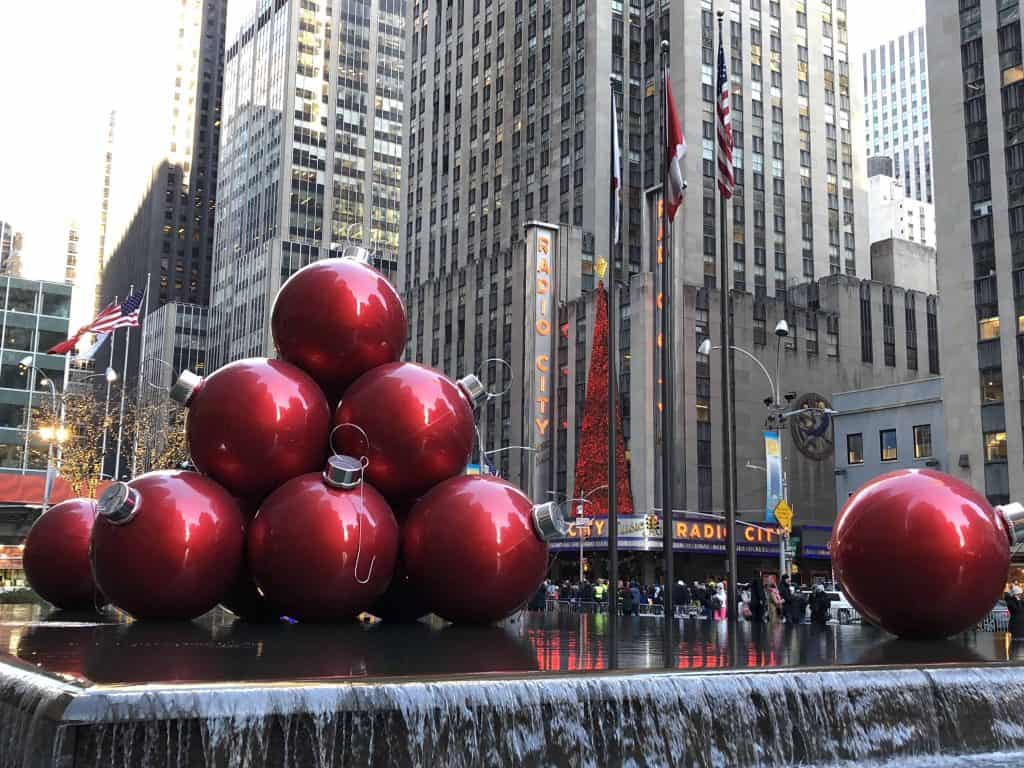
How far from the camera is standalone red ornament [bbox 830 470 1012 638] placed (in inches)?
510

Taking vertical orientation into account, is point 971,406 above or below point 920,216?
below

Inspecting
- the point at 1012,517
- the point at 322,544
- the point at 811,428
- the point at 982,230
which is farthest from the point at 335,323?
the point at 811,428

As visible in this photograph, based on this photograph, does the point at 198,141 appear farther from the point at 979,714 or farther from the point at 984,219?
the point at 979,714

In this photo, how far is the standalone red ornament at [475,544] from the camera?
13.4 m

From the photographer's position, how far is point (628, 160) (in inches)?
3211

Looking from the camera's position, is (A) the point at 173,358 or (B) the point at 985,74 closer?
(B) the point at 985,74

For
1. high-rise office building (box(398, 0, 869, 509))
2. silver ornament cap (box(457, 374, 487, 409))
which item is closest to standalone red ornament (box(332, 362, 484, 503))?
silver ornament cap (box(457, 374, 487, 409))

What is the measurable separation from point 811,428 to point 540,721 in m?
61.6

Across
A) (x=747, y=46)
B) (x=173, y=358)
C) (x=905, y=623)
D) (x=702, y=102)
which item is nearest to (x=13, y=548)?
(x=905, y=623)

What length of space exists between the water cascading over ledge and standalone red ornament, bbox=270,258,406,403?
22.4ft

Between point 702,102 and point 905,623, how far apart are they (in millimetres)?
68174

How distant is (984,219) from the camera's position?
5012 cm

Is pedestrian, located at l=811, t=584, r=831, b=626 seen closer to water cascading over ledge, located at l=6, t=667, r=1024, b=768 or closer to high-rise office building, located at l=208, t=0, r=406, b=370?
water cascading over ledge, located at l=6, t=667, r=1024, b=768

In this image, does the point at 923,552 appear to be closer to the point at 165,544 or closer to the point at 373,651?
the point at 373,651
